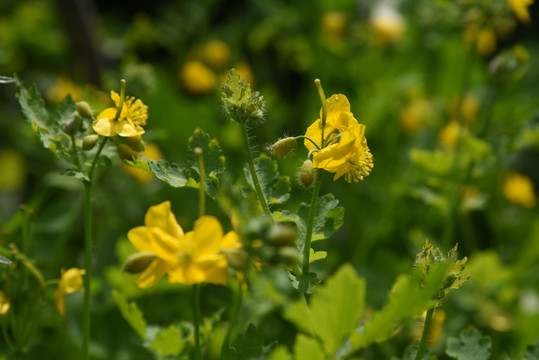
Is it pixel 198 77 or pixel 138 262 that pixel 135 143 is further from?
pixel 198 77

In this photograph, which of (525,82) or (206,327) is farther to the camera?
(525,82)

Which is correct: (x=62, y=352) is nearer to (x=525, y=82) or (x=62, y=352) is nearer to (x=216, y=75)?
(x=216, y=75)

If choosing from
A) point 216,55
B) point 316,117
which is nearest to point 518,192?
point 316,117

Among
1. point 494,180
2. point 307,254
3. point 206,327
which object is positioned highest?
point 307,254

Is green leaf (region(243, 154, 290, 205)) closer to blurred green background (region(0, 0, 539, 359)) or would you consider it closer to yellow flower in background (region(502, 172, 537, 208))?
blurred green background (region(0, 0, 539, 359))

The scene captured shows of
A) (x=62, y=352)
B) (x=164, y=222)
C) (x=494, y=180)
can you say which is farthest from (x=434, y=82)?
(x=164, y=222)

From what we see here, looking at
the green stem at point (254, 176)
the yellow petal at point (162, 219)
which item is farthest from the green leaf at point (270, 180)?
the yellow petal at point (162, 219)

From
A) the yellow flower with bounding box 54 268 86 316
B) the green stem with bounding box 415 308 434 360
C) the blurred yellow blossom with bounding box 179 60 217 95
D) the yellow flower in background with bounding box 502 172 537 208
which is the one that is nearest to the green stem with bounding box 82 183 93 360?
the yellow flower with bounding box 54 268 86 316
